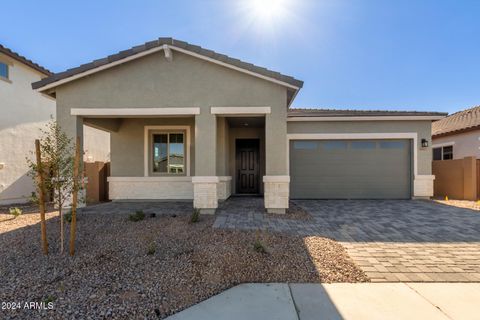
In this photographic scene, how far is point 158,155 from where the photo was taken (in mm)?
9594

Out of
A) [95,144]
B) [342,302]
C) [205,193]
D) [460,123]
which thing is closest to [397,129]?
[460,123]

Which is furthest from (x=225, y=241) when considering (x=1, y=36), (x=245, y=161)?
(x=1, y=36)

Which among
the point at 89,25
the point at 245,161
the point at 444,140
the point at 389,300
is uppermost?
the point at 89,25

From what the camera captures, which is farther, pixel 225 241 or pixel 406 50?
pixel 406 50

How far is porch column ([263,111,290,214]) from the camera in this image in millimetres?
6926

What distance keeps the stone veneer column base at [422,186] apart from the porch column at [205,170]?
8478mm

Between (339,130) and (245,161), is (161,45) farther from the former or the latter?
(339,130)

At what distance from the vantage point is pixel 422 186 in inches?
393

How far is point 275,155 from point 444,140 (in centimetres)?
1276

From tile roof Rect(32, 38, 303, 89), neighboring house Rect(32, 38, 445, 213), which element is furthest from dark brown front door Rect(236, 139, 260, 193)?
tile roof Rect(32, 38, 303, 89)

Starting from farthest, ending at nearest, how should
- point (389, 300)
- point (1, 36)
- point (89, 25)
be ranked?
point (1, 36)
point (89, 25)
point (389, 300)

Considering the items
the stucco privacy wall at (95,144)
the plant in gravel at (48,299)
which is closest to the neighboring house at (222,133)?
the plant in gravel at (48,299)

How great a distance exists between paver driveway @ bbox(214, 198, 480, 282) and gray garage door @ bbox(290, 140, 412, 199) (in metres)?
1.13

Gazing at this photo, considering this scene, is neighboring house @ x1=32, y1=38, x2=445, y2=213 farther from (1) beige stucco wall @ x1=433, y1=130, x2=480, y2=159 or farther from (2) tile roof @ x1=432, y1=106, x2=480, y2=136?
(2) tile roof @ x1=432, y1=106, x2=480, y2=136
